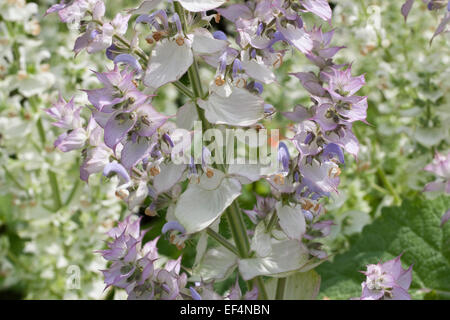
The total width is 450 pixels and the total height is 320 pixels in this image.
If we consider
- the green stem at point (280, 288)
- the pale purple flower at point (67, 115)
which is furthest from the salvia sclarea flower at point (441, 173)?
the pale purple flower at point (67, 115)

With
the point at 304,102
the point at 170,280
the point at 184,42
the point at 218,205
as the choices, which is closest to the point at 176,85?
the point at 184,42

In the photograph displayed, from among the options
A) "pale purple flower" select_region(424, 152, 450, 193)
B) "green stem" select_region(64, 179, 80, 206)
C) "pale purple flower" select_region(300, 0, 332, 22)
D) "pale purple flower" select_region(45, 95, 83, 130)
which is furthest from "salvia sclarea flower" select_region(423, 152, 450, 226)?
"green stem" select_region(64, 179, 80, 206)

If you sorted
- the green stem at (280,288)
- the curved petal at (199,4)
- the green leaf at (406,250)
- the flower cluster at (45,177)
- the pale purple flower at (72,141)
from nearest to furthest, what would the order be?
1. the curved petal at (199,4)
2. the pale purple flower at (72,141)
3. the green stem at (280,288)
4. the green leaf at (406,250)
5. the flower cluster at (45,177)

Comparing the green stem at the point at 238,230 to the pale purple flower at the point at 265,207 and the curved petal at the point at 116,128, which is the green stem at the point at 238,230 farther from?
the curved petal at the point at 116,128

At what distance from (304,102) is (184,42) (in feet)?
3.55

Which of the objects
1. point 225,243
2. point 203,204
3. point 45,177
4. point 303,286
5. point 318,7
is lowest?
point 45,177

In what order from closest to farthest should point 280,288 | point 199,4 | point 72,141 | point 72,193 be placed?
point 199,4 < point 72,141 < point 280,288 < point 72,193

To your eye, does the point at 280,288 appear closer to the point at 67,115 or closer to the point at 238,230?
the point at 238,230

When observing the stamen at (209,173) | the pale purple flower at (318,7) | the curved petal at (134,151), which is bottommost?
the stamen at (209,173)

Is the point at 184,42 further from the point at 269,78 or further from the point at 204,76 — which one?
the point at 204,76

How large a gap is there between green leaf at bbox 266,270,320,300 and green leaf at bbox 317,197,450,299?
0.27m

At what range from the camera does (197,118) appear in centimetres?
84

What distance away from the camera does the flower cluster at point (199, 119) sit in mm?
773

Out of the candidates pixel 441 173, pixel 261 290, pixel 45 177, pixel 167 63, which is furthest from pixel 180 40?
pixel 45 177
